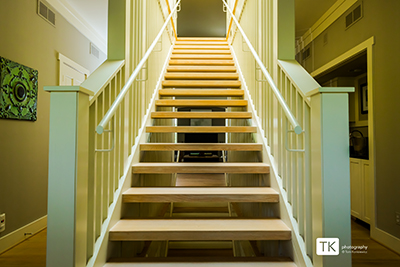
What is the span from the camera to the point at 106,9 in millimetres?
3646

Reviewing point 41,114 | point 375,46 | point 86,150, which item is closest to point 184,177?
point 41,114

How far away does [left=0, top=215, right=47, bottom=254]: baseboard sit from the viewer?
235cm

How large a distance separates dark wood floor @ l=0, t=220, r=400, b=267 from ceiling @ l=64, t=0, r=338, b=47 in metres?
2.90

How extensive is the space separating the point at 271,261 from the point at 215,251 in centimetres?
255

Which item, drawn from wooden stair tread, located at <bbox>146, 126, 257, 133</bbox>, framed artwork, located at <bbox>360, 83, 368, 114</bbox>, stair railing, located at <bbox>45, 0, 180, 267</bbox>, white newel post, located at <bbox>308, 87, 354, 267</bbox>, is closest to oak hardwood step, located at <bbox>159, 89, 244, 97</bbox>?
wooden stair tread, located at <bbox>146, 126, 257, 133</bbox>

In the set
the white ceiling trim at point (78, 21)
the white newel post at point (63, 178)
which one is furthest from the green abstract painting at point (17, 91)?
the white newel post at point (63, 178)

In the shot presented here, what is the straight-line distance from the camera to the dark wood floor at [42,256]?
2.13 metres

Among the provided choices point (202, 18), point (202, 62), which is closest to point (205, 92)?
point (202, 62)

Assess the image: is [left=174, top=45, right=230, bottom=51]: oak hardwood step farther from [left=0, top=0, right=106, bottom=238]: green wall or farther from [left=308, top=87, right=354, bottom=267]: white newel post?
[left=308, top=87, right=354, bottom=267]: white newel post

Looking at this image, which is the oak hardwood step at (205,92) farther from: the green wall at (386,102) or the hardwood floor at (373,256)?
the hardwood floor at (373,256)

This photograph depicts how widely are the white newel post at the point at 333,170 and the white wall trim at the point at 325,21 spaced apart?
2.67 meters

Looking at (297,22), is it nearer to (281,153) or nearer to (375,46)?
(375,46)

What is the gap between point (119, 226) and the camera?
1.50 metres

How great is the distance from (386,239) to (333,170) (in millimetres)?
2001
